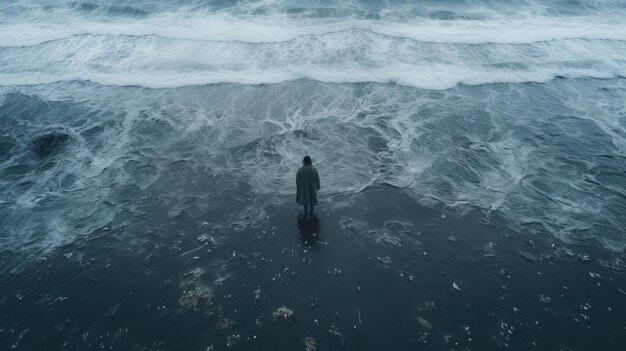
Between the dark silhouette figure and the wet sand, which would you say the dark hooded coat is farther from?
the wet sand

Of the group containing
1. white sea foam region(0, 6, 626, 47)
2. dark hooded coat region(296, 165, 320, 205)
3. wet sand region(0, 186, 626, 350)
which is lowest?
wet sand region(0, 186, 626, 350)

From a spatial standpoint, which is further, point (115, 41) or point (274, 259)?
→ point (115, 41)

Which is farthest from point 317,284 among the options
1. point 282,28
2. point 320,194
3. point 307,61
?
point 282,28

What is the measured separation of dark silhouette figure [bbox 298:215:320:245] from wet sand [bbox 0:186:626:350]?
0.16 feet

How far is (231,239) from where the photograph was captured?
884 cm

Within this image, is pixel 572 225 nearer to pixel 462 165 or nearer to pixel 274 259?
pixel 462 165

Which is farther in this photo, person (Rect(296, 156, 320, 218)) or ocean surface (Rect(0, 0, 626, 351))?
person (Rect(296, 156, 320, 218))

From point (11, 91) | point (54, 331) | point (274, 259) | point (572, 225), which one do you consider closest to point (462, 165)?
point (572, 225)

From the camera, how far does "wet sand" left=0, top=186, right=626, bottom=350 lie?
6.78m

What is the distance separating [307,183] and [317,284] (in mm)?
2334

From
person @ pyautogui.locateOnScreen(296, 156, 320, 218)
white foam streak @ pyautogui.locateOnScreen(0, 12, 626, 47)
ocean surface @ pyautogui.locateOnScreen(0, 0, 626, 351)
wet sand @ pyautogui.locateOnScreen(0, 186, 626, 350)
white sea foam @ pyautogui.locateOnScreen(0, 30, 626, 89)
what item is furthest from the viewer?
white foam streak @ pyautogui.locateOnScreen(0, 12, 626, 47)

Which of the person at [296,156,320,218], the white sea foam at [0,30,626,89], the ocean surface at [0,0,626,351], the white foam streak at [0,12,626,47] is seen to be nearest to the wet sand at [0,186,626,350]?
the ocean surface at [0,0,626,351]

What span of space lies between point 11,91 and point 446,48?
21.2 m

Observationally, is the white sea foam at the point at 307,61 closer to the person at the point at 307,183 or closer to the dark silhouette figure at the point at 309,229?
the person at the point at 307,183
